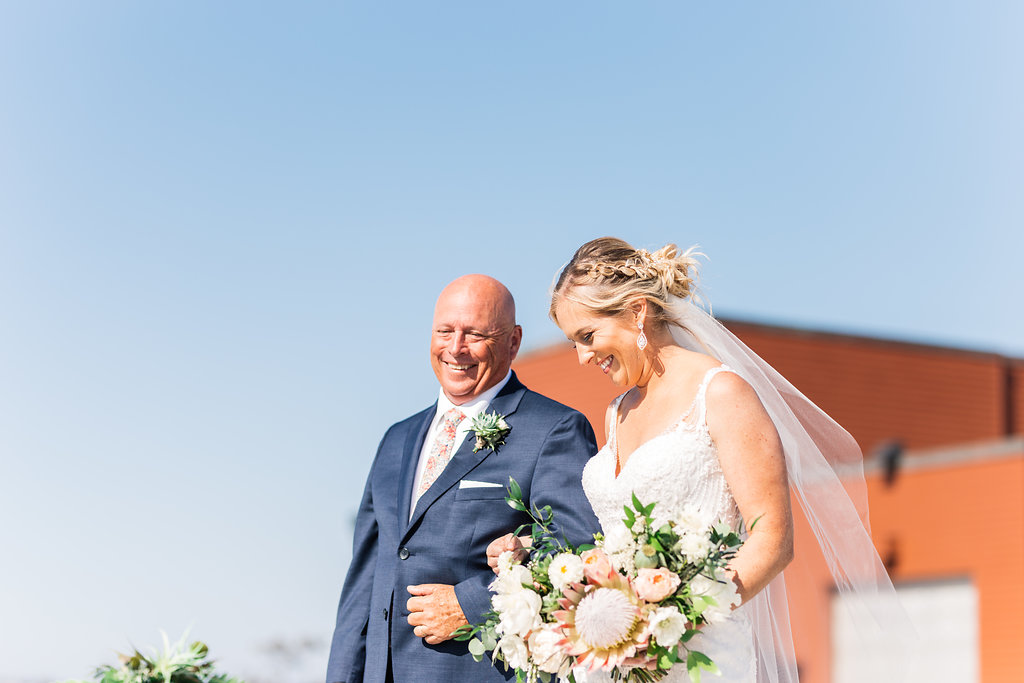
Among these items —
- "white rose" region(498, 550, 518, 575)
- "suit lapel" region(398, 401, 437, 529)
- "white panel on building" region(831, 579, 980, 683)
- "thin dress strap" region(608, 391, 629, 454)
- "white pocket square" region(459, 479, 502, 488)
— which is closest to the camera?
"white rose" region(498, 550, 518, 575)

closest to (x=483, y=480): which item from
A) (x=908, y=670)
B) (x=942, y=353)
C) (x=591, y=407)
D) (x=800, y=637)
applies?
(x=800, y=637)

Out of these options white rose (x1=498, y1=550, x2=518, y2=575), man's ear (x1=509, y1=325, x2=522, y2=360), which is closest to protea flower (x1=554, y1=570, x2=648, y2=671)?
white rose (x1=498, y1=550, x2=518, y2=575)

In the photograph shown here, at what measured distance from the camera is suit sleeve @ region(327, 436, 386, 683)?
450 cm

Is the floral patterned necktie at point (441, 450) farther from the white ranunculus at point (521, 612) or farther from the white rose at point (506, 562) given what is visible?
the white ranunculus at point (521, 612)

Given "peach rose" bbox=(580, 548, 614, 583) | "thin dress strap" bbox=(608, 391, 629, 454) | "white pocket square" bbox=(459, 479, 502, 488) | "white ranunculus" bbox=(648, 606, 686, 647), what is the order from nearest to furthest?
"white ranunculus" bbox=(648, 606, 686, 647), "peach rose" bbox=(580, 548, 614, 583), "thin dress strap" bbox=(608, 391, 629, 454), "white pocket square" bbox=(459, 479, 502, 488)

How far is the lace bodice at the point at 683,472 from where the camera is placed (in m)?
3.46

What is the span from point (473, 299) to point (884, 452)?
43.0 feet

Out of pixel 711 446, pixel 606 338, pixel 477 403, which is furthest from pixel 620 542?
pixel 477 403

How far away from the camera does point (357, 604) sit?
4.58 m

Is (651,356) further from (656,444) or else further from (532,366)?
(532,366)

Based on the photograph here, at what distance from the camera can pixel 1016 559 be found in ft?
48.6

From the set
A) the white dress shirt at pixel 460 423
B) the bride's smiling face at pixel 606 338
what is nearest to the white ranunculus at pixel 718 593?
the bride's smiling face at pixel 606 338

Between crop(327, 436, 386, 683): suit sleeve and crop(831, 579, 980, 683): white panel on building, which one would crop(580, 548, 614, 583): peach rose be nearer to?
crop(327, 436, 386, 683): suit sleeve

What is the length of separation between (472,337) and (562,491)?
679 millimetres
